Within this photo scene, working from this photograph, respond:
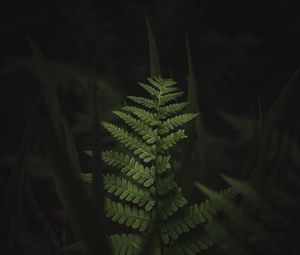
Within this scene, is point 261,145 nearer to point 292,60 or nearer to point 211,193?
point 211,193

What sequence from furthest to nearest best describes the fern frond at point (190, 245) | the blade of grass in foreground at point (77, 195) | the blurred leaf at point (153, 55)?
the blurred leaf at point (153, 55), the fern frond at point (190, 245), the blade of grass in foreground at point (77, 195)

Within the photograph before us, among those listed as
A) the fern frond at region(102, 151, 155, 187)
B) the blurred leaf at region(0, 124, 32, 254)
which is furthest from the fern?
the blurred leaf at region(0, 124, 32, 254)

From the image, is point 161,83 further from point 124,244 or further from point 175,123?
point 124,244

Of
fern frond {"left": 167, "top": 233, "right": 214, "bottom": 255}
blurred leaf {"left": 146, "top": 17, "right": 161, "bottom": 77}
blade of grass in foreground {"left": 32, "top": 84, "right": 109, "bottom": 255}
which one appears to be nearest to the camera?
blade of grass in foreground {"left": 32, "top": 84, "right": 109, "bottom": 255}

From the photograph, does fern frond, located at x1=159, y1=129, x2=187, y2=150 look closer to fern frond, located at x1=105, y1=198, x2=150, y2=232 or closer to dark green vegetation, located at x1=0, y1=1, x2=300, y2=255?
dark green vegetation, located at x1=0, y1=1, x2=300, y2=255

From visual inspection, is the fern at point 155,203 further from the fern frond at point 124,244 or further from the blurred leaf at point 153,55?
the blurred leaf at point 153,55

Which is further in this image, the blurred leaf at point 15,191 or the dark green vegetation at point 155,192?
the blurred leaf at point 15,191

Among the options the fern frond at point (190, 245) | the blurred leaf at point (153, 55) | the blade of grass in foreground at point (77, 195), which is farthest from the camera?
the blurred leaf at point (153, 55)

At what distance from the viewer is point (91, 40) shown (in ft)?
9.55

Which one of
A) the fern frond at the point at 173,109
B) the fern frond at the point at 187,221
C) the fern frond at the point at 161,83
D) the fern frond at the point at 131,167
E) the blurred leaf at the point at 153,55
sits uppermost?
the blurred leaf at the point at 153,55

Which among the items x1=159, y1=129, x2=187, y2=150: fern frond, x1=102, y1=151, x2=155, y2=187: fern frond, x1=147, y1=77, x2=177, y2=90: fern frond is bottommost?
x1=102, y1=151, x2=155, y2=187: fern frond

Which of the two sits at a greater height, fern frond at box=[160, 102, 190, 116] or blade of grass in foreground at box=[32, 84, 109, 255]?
fern frond at box=[160, 102, 190, 116]

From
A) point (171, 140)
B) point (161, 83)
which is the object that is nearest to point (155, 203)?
point (171, 140)

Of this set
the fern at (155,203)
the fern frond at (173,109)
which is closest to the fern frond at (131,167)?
the fern at (155,203)
